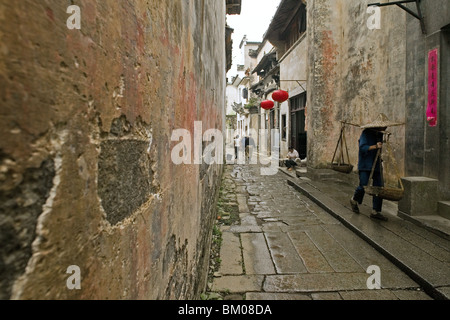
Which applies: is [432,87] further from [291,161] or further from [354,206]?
[291,161]

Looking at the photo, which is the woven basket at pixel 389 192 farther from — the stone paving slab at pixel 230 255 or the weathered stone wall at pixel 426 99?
the stone paving slab at pixel 230 255

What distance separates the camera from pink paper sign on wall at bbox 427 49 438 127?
14.5 ft

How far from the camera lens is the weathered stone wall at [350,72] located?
575 cm

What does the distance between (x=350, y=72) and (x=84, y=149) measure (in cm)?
861

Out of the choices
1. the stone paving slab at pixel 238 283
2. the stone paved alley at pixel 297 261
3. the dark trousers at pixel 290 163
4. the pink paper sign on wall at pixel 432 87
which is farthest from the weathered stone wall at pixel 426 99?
the dark trousers at pixel 290 163

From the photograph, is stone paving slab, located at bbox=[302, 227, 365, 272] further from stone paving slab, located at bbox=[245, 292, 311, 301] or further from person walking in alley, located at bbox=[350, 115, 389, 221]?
person walking in alley, located at bbox=[350, 115, 389, 221]

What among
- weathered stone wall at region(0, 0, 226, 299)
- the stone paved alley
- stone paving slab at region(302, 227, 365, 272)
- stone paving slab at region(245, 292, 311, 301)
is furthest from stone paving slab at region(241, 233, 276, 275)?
weathered stone wall at region(0, 0, 226, 299)

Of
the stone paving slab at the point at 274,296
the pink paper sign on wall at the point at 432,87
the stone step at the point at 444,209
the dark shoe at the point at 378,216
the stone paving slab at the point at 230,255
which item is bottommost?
the stone paving slab at the point at 274,296

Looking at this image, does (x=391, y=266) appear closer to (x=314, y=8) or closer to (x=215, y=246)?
(x=215, y=246)

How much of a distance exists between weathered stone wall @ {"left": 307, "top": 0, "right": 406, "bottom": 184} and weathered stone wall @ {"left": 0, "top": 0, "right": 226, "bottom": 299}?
19.4 feet

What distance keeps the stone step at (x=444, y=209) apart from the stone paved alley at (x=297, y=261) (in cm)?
145

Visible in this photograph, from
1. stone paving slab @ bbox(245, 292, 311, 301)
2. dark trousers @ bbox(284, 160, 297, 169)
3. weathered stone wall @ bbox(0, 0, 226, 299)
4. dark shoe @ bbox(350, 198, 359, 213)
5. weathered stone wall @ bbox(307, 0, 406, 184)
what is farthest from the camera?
dark trousers @ bbox(284, 160, 297, 169)

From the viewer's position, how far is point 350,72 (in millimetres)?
7895
